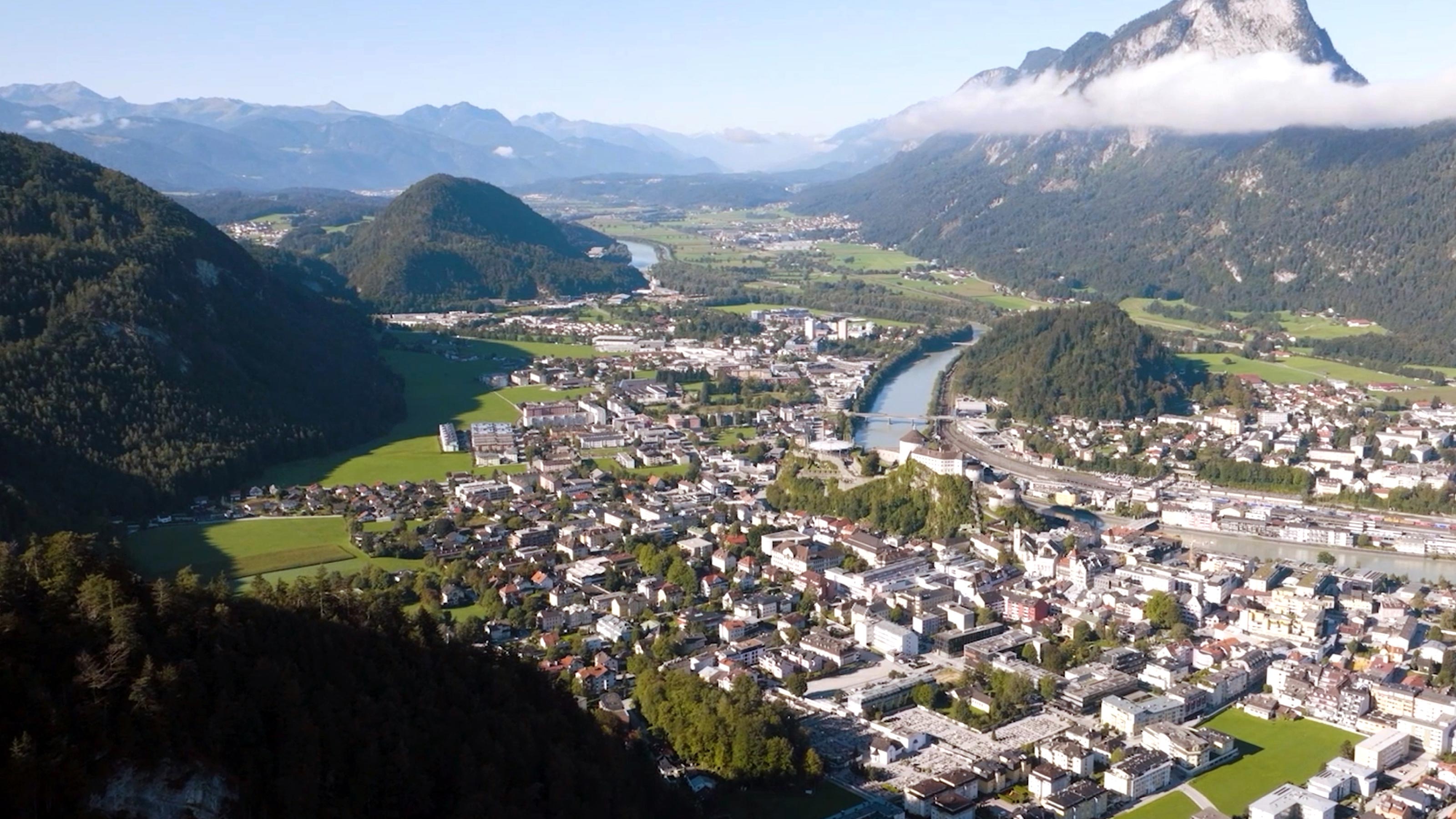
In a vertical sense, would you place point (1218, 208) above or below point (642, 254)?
above

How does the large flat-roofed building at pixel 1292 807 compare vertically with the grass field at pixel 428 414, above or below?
below

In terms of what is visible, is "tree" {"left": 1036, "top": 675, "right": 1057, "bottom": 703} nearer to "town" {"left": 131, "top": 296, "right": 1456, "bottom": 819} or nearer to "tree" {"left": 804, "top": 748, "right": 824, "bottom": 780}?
"town" {"left": 131, "top": 296, "right": 1456, "bottom": 819}

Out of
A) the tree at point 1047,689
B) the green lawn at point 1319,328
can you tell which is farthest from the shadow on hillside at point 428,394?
the green lawn at point 1319,328

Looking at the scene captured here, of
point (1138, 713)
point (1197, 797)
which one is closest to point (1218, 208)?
point (1138, 713)

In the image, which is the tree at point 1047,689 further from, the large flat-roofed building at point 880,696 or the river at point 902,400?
the river at point 902,400

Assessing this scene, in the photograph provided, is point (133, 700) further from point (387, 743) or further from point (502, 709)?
point (502, 709)

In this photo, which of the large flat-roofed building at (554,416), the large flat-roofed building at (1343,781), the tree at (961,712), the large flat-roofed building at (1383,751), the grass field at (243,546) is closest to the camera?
the large flat-roofed building at (1343,781)

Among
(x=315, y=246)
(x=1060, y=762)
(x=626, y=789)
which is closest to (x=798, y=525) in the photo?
(x=1060, y=762)

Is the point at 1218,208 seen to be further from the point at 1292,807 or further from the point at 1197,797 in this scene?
the point at 1292,807
